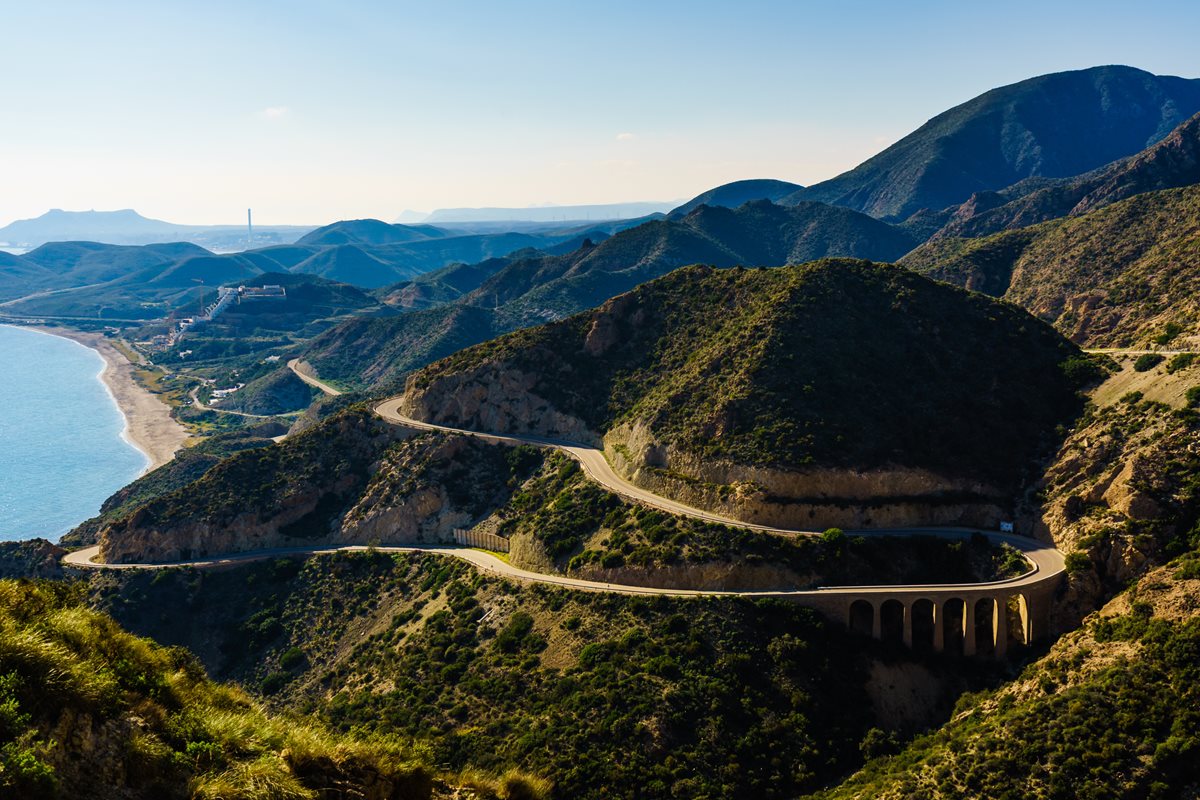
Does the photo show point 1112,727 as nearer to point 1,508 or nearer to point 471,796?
point 471,796

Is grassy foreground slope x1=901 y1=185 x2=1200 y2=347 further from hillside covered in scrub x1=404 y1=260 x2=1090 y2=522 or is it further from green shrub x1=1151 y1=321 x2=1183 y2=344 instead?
hillside covered in scrub x1=404 y1=260 x2=1090 y2=522

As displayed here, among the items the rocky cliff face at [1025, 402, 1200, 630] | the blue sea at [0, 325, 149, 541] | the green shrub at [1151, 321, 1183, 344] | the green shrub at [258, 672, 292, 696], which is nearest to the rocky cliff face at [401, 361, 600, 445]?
the green shrub at [258, 672, 292, 696]

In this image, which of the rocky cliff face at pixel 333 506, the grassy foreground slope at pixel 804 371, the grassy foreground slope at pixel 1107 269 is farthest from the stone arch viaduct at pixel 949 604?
the grassy foreground slope at pixel 1107 269

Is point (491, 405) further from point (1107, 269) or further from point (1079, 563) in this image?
point (1107, 269)

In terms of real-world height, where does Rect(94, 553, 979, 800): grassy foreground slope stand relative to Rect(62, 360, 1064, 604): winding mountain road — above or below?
below

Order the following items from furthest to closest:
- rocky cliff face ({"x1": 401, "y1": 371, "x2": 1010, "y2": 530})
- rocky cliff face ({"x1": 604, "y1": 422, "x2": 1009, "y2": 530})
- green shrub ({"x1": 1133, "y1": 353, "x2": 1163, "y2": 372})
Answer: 1. green shrub ({"x1": 1133, "y1": 353, "x2": 1163, "y2": 372})
2. rocky cliff face ({"x1": 401, "y1": 371, "x2": 1010, "y2": 530})
3. rocky cliff face ({"x1": 604, "y1": 422, "x2": 1009, "y2": 530})

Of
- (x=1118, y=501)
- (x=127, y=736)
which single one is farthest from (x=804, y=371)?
(x=127, y=736)

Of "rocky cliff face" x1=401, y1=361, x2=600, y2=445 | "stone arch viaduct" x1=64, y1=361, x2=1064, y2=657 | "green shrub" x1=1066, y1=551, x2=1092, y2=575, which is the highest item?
"rocky cliff face" x1=401, y1=361, x2=600, y2=445
